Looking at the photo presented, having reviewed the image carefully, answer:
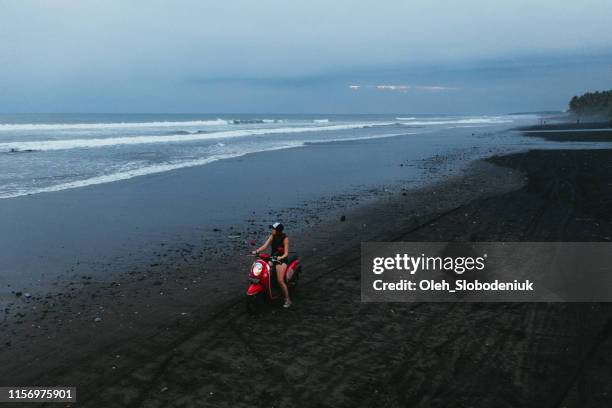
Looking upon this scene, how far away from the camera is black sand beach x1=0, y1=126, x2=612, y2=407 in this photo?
5590 millimetres

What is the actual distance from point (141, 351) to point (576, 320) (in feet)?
20.9

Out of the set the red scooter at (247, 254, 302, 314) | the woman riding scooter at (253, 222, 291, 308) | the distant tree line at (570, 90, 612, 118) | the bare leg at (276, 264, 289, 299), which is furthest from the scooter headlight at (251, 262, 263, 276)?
the distant tree line at (570, 90, 612, 118)

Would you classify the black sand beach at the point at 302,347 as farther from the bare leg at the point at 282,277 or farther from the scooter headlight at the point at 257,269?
the scooter headlight at the point at 257,269

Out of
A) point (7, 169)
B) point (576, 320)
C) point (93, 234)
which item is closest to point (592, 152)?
point (576, 320)

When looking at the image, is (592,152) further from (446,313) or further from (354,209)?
(446,313)

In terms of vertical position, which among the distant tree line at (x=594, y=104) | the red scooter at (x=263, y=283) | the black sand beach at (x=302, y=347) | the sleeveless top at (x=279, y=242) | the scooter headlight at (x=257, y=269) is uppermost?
the distant tree line at (x=594, y=104)

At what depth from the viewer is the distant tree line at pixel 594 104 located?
92562mm

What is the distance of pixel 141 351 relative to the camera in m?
6.62

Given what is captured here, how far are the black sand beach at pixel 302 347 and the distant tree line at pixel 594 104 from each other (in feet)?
308

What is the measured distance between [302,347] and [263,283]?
1608 millimetres

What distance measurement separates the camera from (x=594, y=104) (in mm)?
102938

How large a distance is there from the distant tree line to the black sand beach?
93800mm

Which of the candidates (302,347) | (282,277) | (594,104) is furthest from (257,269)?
(594,104)

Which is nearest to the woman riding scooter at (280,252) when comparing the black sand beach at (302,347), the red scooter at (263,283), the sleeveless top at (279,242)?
the sleeveless top at (279,242)
